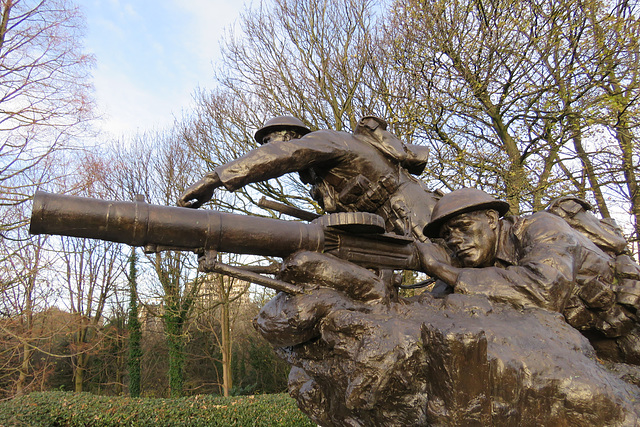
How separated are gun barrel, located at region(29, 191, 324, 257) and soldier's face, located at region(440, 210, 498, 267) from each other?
89cm

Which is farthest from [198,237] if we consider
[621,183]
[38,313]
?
[38,313]

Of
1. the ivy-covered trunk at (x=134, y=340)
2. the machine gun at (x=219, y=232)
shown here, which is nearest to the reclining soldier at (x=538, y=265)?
the machine gun at (x=219, y=232)

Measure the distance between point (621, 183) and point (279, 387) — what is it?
1286cm

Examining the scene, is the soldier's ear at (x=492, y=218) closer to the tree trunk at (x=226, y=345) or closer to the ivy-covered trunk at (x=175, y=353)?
the tree trunk at (x=226, y=345)

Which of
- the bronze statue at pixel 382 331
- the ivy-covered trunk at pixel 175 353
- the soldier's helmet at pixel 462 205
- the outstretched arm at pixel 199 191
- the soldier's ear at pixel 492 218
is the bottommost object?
the ivy-covered trunk at pixel 175 353

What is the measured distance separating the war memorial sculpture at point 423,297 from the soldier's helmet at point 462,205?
0.04 feet

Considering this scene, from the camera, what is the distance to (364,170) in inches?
132

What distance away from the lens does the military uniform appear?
3.21 meters

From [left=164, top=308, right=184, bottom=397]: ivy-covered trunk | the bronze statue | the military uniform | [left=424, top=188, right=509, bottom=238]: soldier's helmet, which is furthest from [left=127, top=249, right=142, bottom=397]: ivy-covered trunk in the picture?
[left=424, top=188, right=509, bottom=238]: soldier's helmet

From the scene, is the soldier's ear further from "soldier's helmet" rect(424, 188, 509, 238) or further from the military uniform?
the military uniform

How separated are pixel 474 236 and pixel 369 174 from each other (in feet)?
3.04

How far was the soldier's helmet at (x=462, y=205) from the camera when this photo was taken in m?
2.78

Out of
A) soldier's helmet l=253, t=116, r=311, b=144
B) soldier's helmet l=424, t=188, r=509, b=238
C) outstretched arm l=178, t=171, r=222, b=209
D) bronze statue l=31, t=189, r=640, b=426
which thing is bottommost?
bronze statue l=31, t=189, r=640, b=426

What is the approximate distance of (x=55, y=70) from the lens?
28.5 feet
